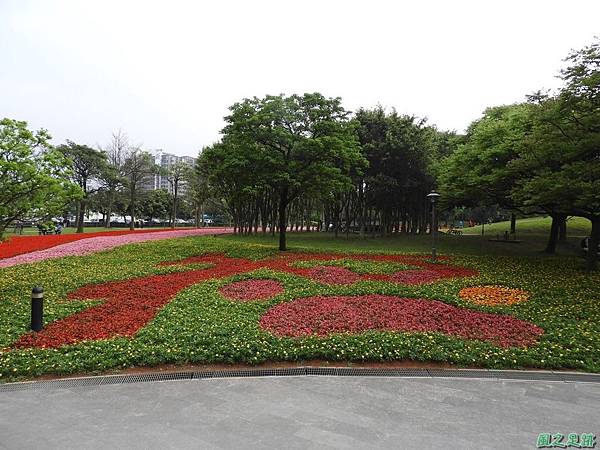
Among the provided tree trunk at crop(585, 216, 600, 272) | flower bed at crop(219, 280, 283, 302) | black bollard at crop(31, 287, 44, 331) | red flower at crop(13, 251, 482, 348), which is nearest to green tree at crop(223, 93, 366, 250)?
red flower at crop(13, 251, 482, 348)

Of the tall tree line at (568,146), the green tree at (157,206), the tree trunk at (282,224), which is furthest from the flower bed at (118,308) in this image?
the green tree at (157,206)

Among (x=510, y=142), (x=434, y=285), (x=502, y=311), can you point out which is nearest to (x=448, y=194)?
(x=510, y=142)

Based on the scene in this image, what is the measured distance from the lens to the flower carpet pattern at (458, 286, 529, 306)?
30.3 feet

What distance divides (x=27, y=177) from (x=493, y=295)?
11.7m

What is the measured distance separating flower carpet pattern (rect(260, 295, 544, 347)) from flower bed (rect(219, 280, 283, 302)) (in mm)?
1016

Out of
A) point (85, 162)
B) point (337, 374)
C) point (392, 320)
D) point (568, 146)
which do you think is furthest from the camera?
point (85, 162)

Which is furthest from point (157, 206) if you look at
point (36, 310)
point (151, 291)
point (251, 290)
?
point (36, 310)

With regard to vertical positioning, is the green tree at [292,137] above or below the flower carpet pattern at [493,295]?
above

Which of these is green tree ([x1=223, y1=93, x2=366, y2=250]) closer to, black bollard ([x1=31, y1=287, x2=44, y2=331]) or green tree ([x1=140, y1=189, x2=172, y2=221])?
black bollard ([x1=31, y1=287, x2=44, y2=331])

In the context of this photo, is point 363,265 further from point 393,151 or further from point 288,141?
point 393,151

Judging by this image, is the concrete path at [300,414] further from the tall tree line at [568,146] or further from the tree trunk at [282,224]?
the tree trunk at [282,224]

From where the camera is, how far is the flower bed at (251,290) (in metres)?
9.57

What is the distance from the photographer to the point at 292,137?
17.3m

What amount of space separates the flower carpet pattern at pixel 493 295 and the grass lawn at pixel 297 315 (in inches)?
1.8
